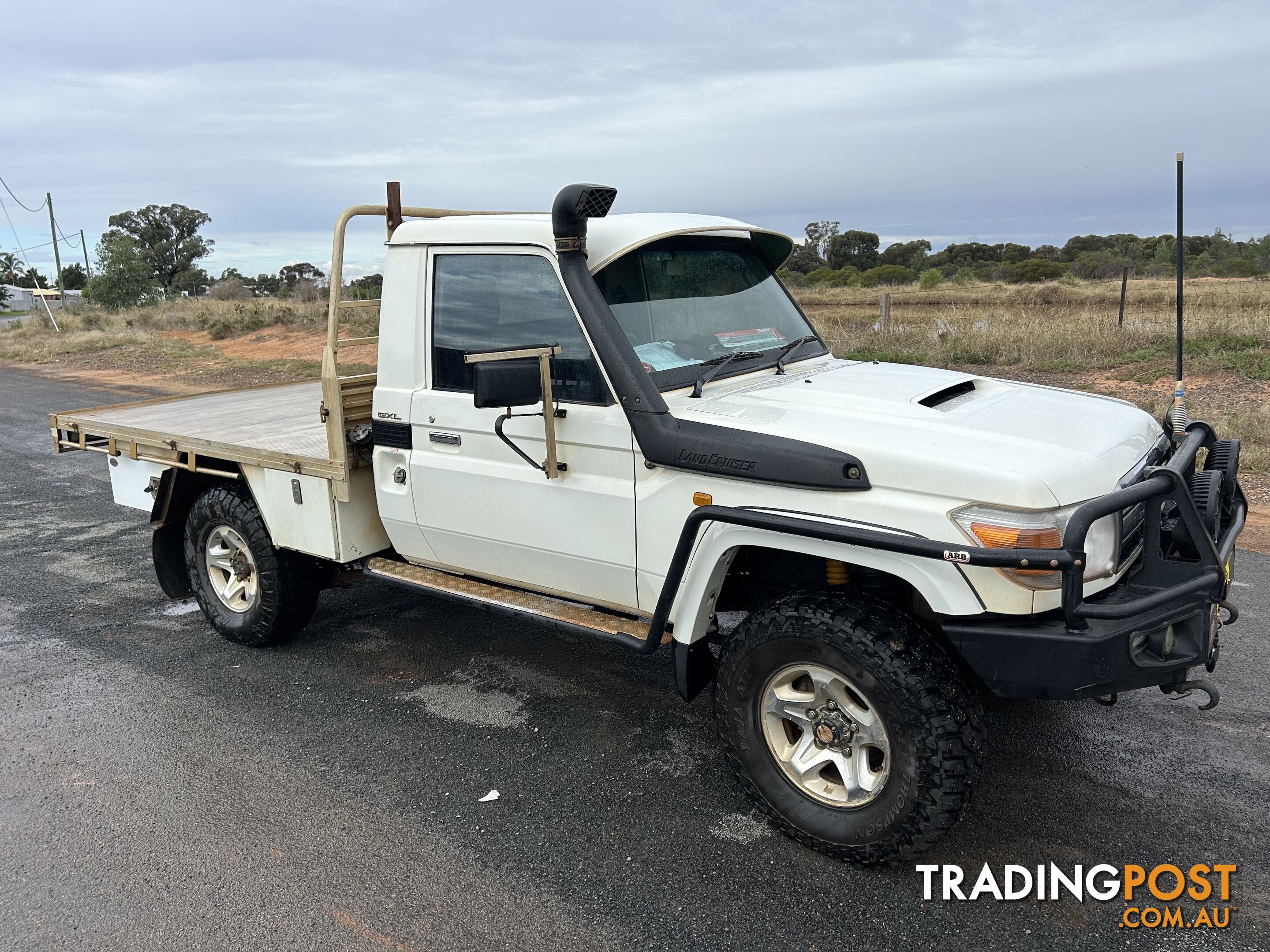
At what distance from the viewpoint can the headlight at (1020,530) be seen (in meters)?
2.80

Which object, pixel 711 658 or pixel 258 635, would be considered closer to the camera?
pixel 711 658

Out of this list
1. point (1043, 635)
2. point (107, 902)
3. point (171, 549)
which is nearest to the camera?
point (1043, 635)

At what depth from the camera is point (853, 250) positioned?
51312mm

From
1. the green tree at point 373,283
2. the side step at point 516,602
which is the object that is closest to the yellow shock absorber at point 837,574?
the side step at point 516,602

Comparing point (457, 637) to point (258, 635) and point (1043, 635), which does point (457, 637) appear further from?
point (1043, 635)

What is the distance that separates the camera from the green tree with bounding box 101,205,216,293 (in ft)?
205

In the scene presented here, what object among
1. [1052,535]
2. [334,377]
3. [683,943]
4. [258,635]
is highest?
[334,377]

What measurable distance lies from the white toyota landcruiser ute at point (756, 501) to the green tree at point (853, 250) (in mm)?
47251

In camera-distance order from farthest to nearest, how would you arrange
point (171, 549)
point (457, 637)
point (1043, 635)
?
point (171, 549) < point (457, 637) < point (1043, 635)

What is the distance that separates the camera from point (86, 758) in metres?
4.14

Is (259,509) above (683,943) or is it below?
above

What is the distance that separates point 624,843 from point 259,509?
9.00 feet

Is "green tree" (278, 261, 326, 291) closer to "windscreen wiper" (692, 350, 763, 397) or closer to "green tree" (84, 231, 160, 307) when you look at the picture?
"green tree" (84, 231, 160, 307)

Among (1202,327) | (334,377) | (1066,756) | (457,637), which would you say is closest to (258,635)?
(457,637)
